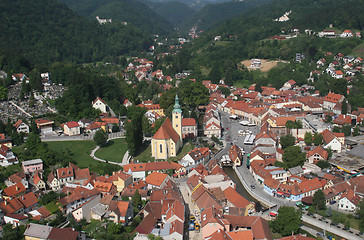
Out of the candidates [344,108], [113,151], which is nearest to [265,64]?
[344,108]

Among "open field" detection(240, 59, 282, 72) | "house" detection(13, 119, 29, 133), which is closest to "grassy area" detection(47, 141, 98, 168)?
"house" detection(13, 119, 29, 133)

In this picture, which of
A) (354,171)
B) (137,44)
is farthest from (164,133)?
(137,44)

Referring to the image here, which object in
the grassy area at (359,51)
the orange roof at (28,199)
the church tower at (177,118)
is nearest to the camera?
the orange roof at (28,199)

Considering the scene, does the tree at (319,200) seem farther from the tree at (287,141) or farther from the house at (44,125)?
the house at (44,125)

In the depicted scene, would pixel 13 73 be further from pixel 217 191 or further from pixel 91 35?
pixel 91 35

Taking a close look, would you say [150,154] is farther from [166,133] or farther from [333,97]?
[333,97]

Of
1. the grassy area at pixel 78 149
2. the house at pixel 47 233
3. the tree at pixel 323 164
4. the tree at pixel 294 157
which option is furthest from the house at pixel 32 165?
the tree at pixel 323 164
